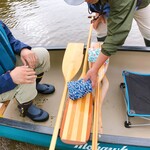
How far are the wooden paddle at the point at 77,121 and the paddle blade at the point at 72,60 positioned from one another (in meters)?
0.28

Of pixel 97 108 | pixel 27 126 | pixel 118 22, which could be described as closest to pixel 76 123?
pixel 97 108

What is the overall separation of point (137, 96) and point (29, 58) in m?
0.94

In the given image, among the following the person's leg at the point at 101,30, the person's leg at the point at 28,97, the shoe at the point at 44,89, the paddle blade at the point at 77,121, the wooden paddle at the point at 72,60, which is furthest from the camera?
the person's leg at the point at 101,30

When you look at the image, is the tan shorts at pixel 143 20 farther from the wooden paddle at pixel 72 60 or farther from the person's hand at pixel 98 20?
the wooden paddle at pixel 72 60

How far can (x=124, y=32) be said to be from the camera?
65.6 inches

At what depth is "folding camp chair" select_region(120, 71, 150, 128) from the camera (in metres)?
2.02

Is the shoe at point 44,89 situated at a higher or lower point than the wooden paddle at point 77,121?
lower

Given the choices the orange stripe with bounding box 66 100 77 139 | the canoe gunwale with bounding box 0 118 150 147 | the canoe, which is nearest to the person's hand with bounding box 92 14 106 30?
the canoe

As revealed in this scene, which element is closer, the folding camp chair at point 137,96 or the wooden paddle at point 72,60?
the folding camp chair at point 137,96

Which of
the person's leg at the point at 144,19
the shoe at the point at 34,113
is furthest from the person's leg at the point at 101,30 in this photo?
the shoe at the point at 34,113

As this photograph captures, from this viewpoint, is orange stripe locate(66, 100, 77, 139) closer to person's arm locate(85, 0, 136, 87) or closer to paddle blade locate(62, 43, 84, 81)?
paddle blade locate(62, 43, 84, 81)

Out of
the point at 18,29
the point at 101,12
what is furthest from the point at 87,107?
the point at 18,29

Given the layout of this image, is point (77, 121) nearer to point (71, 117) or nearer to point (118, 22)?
point (71, 117)

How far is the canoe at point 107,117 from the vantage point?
175 centimetres
